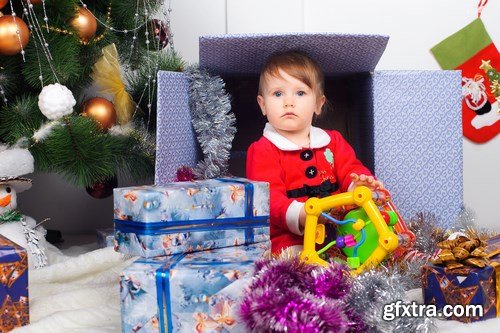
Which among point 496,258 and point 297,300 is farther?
point 496,258

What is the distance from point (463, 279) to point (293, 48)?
0.65 meters

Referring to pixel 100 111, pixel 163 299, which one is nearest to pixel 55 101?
pixel 100 111

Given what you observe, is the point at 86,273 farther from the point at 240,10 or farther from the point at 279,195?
the point at 240,10

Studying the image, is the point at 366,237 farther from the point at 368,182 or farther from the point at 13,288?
the point at 13,288

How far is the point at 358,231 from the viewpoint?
1.18 metres

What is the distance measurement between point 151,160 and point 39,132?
0.27 m

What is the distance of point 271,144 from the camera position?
4.62 ft

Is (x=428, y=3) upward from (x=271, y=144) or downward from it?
upward

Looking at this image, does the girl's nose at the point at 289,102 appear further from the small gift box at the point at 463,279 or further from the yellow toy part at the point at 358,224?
the small gift box at the point at 463,279

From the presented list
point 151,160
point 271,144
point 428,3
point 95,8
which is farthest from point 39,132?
point 428,3

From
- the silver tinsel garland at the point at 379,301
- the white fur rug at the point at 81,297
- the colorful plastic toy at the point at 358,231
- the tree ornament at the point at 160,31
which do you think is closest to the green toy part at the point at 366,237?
the colorful plastic toy at the point at 358,231

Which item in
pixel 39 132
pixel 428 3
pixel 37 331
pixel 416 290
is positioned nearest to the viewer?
pixel 37 331

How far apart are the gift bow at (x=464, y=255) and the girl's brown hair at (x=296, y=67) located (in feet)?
1.73

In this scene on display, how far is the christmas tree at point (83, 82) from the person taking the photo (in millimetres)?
1403
